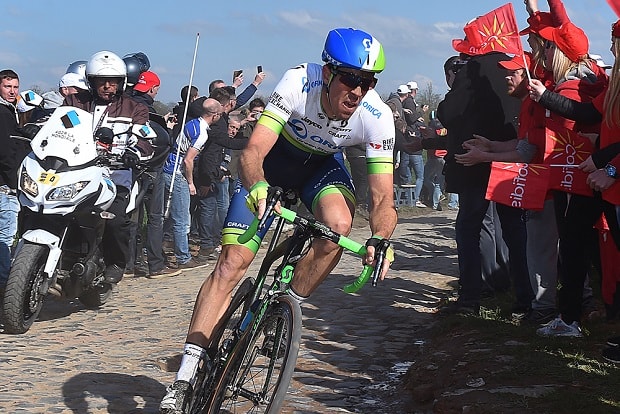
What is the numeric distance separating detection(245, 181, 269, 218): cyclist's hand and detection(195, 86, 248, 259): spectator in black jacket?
29.7 ft

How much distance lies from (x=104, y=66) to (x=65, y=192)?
4.86 feet

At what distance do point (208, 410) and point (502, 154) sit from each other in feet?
13.1

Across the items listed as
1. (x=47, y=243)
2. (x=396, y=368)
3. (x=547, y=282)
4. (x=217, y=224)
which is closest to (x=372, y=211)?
(x=396, y=368)

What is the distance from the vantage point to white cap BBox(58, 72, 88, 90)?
412 inches

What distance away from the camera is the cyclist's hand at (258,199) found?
439 centimetres

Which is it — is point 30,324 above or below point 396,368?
below

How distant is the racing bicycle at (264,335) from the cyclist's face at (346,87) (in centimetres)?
75

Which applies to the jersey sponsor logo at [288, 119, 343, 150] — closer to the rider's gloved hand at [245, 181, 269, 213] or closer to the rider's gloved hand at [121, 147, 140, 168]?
the rider's gloved hand at [245, 181, 269, 213]

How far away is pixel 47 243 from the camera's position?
8.19 m

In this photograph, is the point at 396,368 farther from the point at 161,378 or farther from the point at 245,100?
the point at 245,100

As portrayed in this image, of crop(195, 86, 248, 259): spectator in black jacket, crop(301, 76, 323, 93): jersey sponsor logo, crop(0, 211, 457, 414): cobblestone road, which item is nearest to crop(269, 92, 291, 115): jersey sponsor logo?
crop(301, 76, 323, 93): jersey sponsor logo

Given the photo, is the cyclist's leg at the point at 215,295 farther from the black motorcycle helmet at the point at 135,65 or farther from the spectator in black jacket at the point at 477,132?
the black motorcycle helmet at the point at 135,65

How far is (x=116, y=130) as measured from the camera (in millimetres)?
9328

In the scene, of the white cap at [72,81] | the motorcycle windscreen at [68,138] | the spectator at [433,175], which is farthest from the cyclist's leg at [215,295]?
the spectator at [433,175]
